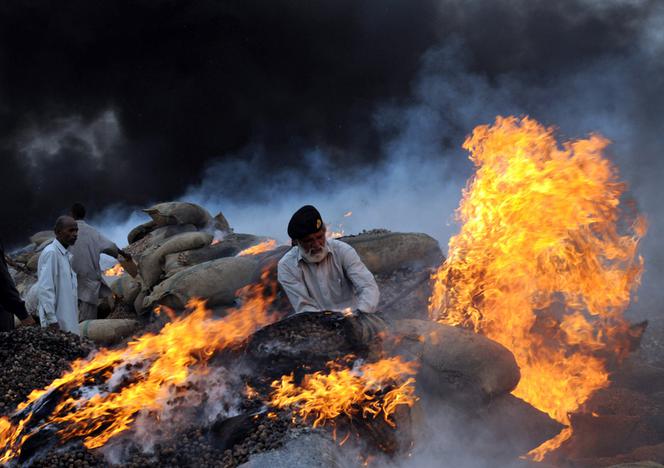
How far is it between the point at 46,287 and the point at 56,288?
0.65 feet

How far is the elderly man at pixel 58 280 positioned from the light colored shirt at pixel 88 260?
3.96ft

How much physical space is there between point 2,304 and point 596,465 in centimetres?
520

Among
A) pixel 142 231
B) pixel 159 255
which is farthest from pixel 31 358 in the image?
pixel 142 231

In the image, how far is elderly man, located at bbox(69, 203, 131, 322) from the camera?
6621 millimetres

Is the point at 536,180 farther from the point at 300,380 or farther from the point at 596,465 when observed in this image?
the point at 300,380

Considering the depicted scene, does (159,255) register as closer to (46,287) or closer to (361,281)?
(46,287)

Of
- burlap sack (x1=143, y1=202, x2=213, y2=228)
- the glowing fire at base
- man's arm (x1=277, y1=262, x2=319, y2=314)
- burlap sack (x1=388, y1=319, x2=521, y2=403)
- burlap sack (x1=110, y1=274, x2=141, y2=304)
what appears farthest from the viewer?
burlap sack (x1=143, y1=202, x2=213, y2=228)

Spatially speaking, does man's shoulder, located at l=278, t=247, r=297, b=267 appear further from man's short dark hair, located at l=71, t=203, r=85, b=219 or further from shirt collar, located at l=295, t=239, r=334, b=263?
man's short dark hair, located at l=71, t=203, r=85, b=219

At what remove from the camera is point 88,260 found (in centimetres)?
672

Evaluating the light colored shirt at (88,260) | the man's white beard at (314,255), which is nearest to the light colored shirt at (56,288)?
the light colored shirt at (88,260)

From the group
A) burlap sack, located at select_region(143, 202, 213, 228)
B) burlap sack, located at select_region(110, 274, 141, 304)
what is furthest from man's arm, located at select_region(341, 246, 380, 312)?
burlap sack, located at select_region(143, 202, 213, 228)

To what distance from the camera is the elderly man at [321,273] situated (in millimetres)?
3887

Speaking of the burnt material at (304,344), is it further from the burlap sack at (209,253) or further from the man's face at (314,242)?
the burlap sack at (209,253)

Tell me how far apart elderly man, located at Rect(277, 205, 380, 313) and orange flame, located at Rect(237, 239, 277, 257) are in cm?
390
